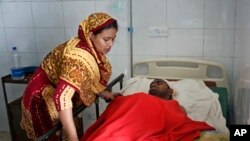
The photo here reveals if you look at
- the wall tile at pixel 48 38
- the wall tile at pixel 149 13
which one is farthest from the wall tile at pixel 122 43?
the wall tile at pixel 48 38

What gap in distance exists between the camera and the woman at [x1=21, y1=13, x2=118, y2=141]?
140 cm

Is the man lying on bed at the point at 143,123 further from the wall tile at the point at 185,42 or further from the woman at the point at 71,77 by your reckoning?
the wall tile at the point at 185,42

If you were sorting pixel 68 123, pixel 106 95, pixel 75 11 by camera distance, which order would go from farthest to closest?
1. pixel 75 11
2. pixel 106 95
3. pixel 68 123

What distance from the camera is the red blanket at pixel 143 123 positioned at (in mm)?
1439

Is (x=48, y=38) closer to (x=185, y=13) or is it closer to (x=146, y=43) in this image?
(x=146, y=43)

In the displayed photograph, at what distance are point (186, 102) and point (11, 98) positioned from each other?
6.50ft

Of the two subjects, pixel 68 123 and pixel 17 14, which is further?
pixel 17 14

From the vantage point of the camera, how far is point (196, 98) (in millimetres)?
2086

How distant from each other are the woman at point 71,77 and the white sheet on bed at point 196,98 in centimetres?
48

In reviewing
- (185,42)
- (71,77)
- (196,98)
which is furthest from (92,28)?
(185,42)

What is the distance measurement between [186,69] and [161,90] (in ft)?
1.39

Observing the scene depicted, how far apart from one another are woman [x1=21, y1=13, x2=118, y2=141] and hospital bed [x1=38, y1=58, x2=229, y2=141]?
0.49 m

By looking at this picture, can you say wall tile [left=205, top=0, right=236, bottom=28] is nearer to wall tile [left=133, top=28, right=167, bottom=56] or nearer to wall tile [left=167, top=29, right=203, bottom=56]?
wall tile [left=167, top=29, right=203, bottom=56]

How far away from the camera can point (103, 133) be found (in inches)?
55.8
